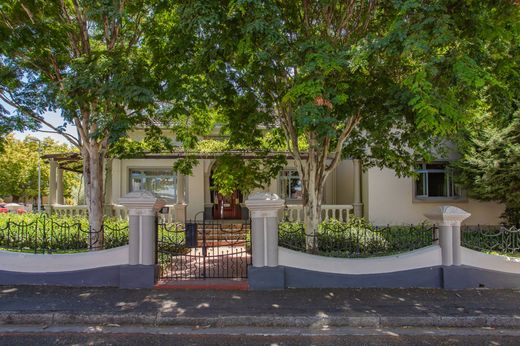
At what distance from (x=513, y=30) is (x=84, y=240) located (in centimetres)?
982

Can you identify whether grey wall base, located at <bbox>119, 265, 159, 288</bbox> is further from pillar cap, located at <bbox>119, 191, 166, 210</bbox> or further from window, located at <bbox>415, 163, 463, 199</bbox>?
window, located at <bbox>415, 163, 463, 199</bbox>

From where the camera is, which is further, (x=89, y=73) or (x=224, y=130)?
(x=224, y=130)

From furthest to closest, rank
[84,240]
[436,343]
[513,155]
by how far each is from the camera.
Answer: [513,155] < [84,240] < [436,343]

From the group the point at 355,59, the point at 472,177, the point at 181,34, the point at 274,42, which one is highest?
the point at 181,34

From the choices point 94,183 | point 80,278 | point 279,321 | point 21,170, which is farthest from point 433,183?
point 21,170

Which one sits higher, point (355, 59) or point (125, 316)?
point (355, 59)

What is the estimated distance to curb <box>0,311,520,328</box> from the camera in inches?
226

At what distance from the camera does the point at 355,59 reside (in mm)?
5938

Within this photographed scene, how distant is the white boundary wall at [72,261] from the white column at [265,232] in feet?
8.28

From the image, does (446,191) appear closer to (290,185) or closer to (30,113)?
(290,185)

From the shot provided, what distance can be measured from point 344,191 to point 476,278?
10.1 meters

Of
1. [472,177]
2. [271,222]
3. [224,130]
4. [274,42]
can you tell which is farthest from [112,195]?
[472,177]

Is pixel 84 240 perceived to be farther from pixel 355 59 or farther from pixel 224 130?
pixel 355 59

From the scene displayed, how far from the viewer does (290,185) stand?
1745cm
